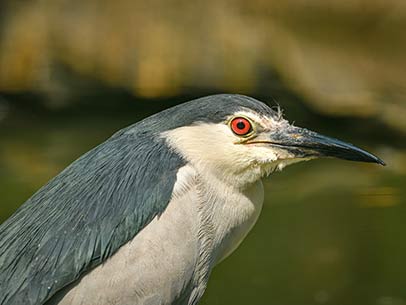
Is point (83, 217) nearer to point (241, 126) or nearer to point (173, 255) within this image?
point (173, 255)

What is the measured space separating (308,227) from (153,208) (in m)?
2.76

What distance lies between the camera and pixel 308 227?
6363 mm

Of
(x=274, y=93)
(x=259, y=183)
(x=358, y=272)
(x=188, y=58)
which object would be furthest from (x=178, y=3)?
(x=259, y=183)

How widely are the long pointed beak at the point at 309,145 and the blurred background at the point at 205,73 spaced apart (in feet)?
9.44

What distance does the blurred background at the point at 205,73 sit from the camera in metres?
7.60

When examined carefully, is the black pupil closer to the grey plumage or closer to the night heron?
the night heron

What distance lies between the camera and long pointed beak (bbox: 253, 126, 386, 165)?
3.93m

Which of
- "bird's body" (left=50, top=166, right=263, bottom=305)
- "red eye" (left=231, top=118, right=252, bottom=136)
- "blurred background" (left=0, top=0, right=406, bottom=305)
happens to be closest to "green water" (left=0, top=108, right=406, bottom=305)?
"blurred background" (left=0, top=0, right=406, bottom=305)

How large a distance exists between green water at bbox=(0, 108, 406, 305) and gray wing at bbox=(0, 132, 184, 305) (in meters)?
1.86

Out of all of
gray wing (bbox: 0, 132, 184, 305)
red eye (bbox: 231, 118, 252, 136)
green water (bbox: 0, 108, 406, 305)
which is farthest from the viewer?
green water (bbox: 0, 108, 406, 305)

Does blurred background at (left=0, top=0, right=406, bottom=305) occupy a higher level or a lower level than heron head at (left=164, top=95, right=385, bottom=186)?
lower

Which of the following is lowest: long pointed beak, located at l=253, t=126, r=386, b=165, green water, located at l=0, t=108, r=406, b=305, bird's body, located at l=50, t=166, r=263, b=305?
green water, located at l=0, t=108, r=406, b=305

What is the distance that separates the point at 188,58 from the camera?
27.7 ft

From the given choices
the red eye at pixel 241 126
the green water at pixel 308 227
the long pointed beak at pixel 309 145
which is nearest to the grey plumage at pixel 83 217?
the red eye at pixel 241 126
